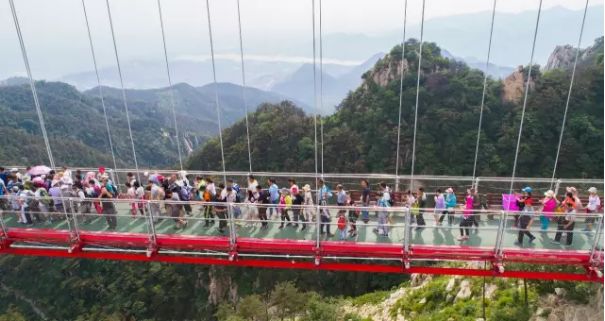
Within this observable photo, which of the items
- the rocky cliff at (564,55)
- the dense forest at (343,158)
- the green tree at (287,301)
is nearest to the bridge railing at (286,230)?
the dense forest at (343,158)

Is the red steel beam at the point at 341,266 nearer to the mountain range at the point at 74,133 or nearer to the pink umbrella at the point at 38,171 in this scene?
the pink umbrella at the point at 38,171

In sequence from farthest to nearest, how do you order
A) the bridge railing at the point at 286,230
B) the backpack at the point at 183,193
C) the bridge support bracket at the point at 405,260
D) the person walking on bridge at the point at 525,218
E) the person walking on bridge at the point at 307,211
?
the backpack at the point at 183,193 < the person walking on bridge at the point at 307,211 < the bridge support bracket at the point at 405,260 < the bridge railing at the point at 286,230 < the person walking on bridge at the point at 525,218

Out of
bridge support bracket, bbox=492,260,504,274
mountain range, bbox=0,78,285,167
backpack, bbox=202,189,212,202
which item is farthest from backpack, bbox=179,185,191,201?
mountain range, bbox=0,78,285,167

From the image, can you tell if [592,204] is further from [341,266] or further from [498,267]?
[341,266]

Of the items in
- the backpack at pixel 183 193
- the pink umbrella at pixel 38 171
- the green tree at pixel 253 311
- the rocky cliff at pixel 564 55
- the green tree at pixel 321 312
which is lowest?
the green tree at pixel 253 311

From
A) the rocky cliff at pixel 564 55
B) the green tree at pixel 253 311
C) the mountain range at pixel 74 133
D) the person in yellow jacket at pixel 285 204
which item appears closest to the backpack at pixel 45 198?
the person in yellow jacket at pixel 285 204

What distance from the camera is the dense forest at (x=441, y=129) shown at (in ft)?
108

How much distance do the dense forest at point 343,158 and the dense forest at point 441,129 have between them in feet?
0.30

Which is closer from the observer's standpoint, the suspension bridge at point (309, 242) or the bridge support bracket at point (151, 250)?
the suspension bridge at point (309, 242)

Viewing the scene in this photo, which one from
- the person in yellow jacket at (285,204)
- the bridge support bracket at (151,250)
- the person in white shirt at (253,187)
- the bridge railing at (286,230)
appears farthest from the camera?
the person in white shirt at (253,187)

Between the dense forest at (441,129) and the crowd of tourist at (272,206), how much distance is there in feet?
65.3

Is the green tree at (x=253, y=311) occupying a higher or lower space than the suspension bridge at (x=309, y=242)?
lower

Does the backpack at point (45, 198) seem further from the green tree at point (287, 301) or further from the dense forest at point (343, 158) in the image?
the green tree at point (287, 301)

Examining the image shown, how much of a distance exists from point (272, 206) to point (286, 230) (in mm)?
1007
